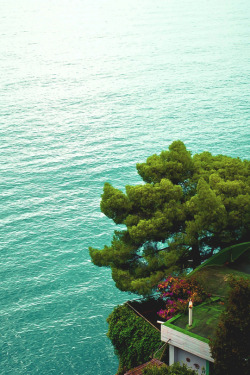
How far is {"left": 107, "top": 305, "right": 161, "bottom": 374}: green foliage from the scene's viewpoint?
2882 cm

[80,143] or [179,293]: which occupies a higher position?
[80,143]

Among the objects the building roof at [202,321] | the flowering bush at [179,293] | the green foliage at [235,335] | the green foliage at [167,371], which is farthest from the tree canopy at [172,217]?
the green foliage at [235,335]

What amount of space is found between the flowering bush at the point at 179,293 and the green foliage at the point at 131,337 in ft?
7.85

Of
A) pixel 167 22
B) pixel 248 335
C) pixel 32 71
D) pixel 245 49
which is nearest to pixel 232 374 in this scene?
pixel 248 335

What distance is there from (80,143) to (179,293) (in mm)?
55375

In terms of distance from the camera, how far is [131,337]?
29750mm

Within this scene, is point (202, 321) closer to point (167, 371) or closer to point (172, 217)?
point (167, 371)

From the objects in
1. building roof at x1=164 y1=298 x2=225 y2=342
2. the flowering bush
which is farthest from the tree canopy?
building roof at x1=164 y1=298 x2=225 y2=342

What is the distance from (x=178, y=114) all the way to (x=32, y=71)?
5086 cm

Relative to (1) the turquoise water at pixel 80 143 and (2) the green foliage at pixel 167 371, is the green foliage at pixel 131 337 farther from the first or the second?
(1) the turquoise water at pixel 80 143

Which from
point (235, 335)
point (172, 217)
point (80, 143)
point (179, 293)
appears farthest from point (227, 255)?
point (80, 143)

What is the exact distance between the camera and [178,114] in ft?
298

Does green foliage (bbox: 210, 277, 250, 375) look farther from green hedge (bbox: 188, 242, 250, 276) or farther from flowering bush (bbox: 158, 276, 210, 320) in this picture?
green hedge (bbox: 188, 242, 250, 276)

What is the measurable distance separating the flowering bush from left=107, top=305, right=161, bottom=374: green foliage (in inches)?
94.2
